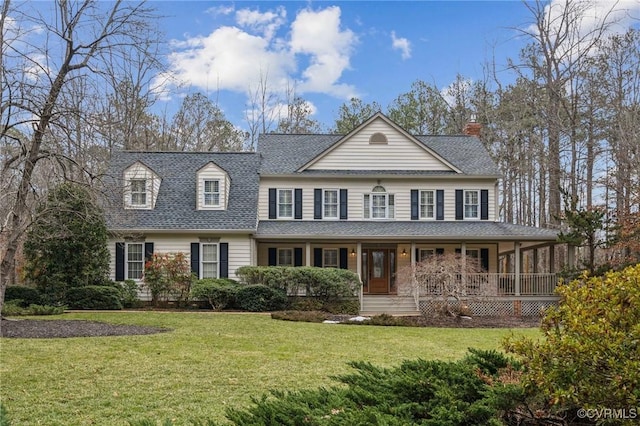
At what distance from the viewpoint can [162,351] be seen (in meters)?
10.0

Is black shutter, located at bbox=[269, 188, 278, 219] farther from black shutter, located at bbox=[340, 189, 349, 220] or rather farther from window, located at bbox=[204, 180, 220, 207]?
black shutter, located at bbox=[340, 189, 349, 220]

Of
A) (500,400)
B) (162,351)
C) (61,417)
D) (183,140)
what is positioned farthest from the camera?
(183,140)

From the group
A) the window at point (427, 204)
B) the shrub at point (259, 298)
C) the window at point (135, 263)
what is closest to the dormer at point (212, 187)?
the window at point (135, 263)

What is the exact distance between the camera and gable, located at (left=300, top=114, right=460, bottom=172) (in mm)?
23859

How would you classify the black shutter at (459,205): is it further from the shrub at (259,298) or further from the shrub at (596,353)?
the shrub at (596,353)

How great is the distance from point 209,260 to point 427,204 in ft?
31.7

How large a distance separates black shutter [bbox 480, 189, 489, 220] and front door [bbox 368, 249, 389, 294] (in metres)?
4.45

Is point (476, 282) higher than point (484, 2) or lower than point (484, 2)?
lower

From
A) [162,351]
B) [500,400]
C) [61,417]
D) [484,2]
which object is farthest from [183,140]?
[500,400]

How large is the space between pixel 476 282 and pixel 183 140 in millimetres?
21919

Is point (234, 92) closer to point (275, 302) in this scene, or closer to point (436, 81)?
point (436, 81)

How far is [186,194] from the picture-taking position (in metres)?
23.4

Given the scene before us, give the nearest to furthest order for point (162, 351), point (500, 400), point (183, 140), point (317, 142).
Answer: point (500, 400), point (162, 351), point (317, 142), point (183, 140)

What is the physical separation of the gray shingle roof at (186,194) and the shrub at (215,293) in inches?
104
